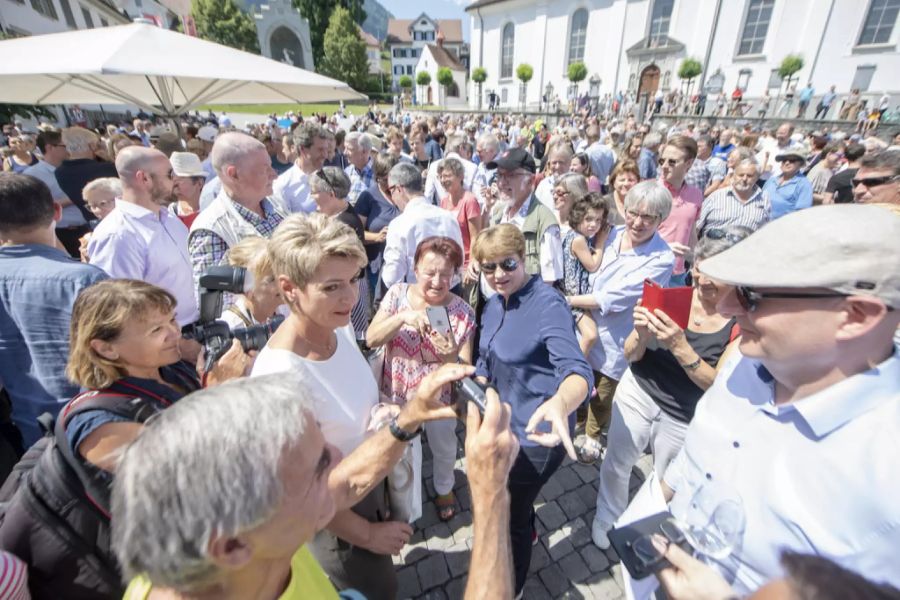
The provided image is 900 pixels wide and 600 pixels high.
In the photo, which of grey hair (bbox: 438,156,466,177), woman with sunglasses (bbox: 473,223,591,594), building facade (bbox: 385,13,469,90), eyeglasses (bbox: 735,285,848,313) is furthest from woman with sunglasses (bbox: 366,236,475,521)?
building facade (bbox: 385,13,469,90)

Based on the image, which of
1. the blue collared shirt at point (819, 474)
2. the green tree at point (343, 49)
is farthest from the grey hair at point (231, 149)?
the green tree at point (343, 49)

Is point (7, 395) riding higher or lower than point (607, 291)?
lower

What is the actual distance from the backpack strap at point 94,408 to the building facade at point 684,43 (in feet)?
129

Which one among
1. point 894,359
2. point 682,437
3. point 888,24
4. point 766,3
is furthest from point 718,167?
point 766,3

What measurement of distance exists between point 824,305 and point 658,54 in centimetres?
4581

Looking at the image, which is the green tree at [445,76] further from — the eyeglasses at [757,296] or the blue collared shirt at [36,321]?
the eyeglasses at [757,296]

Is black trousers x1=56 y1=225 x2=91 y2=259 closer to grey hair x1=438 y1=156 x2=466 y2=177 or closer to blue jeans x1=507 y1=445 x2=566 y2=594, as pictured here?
grey hair x1=438 y1=156 x2=466 y2=177

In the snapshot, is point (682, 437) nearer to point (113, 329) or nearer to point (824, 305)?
point (824, 305)

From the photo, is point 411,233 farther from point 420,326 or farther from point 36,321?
point 36,321

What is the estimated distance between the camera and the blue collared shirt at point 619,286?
10.1 feet

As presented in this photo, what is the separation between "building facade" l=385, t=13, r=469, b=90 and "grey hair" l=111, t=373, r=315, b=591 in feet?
272

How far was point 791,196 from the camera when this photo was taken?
569 cm

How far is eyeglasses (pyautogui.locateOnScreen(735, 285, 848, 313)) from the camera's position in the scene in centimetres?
122

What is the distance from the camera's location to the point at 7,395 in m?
2.63
